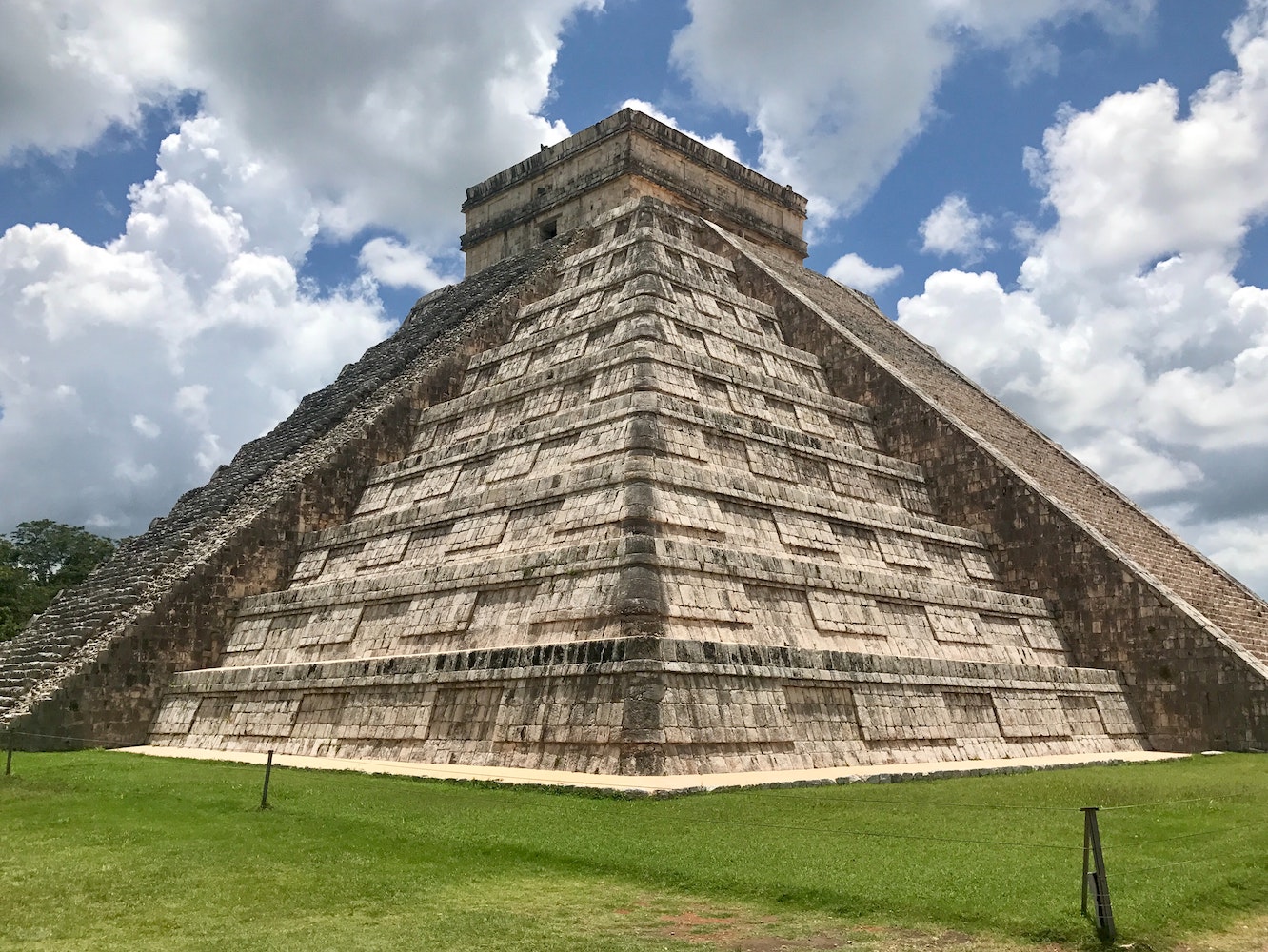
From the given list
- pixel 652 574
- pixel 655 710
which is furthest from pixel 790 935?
pixel 652 574

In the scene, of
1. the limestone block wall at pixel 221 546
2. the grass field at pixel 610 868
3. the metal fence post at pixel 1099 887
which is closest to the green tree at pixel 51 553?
the limestone block wall at pixel 221 546

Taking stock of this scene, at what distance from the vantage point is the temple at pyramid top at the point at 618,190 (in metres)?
23.2

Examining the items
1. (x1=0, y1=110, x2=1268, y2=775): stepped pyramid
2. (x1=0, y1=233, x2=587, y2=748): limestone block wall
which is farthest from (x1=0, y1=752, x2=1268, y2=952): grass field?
(x1=0, y1=233, x2=587, y2=748): limestone block wall

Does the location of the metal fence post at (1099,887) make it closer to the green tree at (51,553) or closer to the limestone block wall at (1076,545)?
the limestone block wall at (1076,545)

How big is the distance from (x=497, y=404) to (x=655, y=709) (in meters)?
8.45

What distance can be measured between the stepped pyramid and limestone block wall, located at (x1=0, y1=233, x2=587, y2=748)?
55mm

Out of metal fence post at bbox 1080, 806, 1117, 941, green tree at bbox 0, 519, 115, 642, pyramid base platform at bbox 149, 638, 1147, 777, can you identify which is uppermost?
green tree at bbox 0, 519, 115, 642

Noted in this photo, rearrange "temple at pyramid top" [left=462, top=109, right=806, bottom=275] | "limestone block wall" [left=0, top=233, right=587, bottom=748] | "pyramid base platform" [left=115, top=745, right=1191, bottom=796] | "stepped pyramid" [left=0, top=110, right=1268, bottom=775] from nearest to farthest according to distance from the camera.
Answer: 1. "pyramid base platform" [left=115, top=745, right=1191, bottom=796]
2. "stepped pyramid" [left=0, top=110, right=1268, bottom=775]
3. "limestone block wall" [left=0, top=233, right=587, bottom=748]
4. "temple at pyramid top" [left=462, top=109, right=806, bottom=275]

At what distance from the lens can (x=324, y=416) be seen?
2023cm

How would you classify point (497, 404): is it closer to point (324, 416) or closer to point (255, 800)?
point (324, 416)

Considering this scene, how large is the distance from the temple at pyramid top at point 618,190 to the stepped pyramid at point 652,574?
2.15 m

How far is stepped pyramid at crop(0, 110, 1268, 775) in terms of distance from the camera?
1097 cm

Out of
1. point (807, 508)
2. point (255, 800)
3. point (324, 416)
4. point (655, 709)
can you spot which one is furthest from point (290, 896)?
point (324, 416)

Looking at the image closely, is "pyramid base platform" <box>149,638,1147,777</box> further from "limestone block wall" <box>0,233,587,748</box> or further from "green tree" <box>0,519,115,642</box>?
"green tree" <box>0,519,115,642</box>
